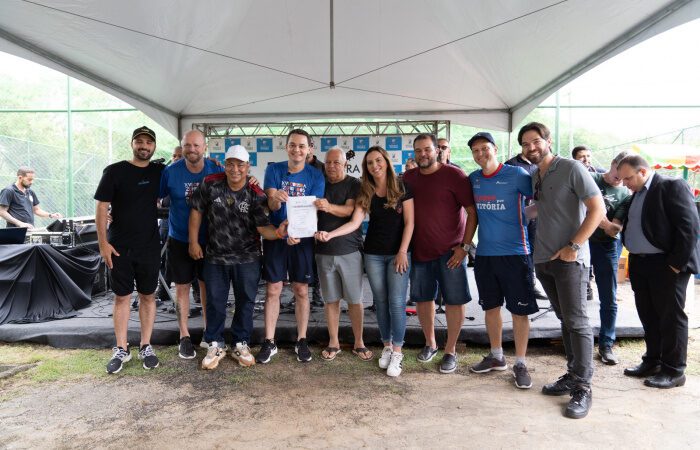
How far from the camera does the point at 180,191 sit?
3.32 m

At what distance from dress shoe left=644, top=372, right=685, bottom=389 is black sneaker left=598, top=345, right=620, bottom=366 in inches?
15.0

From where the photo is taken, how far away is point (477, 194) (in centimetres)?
300

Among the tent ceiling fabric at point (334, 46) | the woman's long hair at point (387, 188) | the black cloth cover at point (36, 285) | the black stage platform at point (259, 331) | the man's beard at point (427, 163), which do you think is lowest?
the black stage platform at point (259, 331)

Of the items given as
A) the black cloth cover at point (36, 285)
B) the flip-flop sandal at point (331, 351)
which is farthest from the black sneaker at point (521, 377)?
the black cloth cover at point (36, 285)

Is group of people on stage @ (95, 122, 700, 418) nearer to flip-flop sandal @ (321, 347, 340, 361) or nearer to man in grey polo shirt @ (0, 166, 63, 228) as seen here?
flip-flop sandal @ (321, 347, 340, 361)

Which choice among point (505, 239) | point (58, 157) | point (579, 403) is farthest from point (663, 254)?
point (58, 157)

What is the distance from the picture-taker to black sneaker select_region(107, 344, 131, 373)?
125 inches

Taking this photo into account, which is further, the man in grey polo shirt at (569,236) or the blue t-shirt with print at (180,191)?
the blue t-shirt with print at (180,191)

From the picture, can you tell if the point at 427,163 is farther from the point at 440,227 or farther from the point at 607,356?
the point at 607,356

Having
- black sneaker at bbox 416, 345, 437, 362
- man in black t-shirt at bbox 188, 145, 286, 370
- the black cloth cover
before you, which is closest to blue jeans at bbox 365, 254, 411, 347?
black sneaker at bbox 416, 345, 437, 362

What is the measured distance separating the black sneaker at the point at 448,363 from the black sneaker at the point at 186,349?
204 centimetres

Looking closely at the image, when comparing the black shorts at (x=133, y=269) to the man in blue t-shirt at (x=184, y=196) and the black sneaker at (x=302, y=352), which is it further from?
the black sneaker at (x=302, y=352)

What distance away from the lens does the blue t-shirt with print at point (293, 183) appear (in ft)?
10.7

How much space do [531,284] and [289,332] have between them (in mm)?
2105
